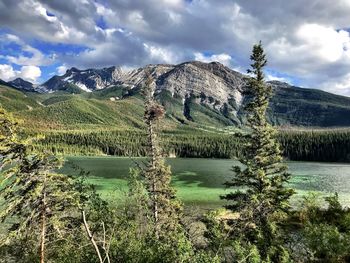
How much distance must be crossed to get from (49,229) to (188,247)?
743 centimetres

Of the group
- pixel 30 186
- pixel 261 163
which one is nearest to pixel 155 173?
pixel 261 163

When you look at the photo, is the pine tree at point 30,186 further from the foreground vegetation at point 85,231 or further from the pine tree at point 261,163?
the pine tree at point 261,163

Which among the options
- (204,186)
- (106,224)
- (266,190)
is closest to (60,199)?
(106,224)

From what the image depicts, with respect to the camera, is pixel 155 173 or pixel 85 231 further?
pixel 155 173

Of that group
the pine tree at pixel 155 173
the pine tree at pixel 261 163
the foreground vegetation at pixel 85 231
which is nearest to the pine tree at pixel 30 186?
the foreground vegetation at pixel 85 231

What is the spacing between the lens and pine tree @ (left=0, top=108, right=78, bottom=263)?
1605 cm

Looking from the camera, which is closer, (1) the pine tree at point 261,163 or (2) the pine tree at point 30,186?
(2) the pine tree at point 30,186

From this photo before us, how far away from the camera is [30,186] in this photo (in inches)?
648

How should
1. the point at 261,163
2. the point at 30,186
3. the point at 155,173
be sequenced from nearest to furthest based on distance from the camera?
the point at 30,186
the point at 261,163
the point at 155,173

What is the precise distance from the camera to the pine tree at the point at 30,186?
52.6ft

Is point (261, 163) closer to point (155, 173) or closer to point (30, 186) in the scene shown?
point (155, 173)

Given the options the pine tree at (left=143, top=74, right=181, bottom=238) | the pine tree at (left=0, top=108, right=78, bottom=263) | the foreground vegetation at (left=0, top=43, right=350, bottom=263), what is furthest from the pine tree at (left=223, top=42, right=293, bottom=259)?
the pine tree at (left=0, top=108, right=78, bottom=263)

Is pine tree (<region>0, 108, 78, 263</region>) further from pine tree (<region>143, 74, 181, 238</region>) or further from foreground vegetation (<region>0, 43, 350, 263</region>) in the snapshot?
pine tree (<region>143, 74, 181, 238</region>)

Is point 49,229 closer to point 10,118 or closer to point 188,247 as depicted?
point 10,118
